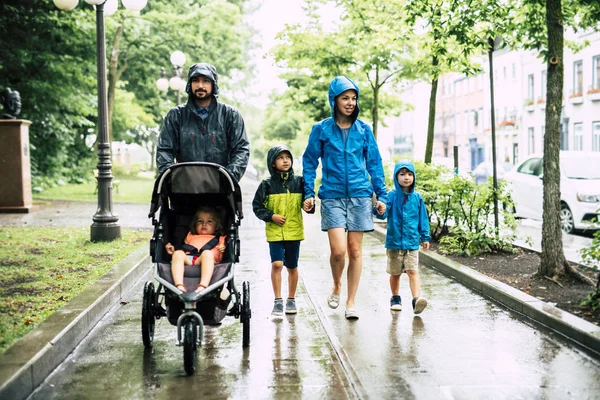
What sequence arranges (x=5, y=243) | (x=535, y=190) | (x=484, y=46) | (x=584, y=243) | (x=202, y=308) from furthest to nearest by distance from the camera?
1. (x=535, y=190)
2. (x=584, y=243)
3. (x=5, y=243)
4. (x=484, y=46)
5. (x=202, y=308)

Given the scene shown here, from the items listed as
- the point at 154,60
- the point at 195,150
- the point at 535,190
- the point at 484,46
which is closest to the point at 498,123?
the point at 154,60

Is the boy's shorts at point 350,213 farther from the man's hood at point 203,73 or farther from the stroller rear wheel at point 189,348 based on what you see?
the stroller rear wheel at point 189,348

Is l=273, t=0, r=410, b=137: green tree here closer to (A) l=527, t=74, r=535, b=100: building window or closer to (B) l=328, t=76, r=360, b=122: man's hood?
(B) l=328, t=76, r=360, b=122: man's hood

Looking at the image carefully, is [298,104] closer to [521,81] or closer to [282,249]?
[282,249]

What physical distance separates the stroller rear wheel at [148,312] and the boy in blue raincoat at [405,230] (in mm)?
2550

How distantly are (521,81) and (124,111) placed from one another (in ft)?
98.1

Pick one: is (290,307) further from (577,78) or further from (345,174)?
(577,78)

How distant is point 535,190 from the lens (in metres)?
17.4

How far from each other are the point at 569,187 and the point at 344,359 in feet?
37.2

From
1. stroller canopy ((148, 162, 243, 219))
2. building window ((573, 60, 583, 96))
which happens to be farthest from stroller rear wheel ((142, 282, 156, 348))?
building window ((573, 60, 583, 96))

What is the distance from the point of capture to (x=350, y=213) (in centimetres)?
711

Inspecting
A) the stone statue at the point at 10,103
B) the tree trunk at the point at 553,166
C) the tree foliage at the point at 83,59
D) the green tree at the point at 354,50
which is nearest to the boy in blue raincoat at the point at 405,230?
the tree trunk at the point at 553,166

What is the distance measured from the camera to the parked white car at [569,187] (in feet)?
50.6

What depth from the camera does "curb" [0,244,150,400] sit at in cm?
485
